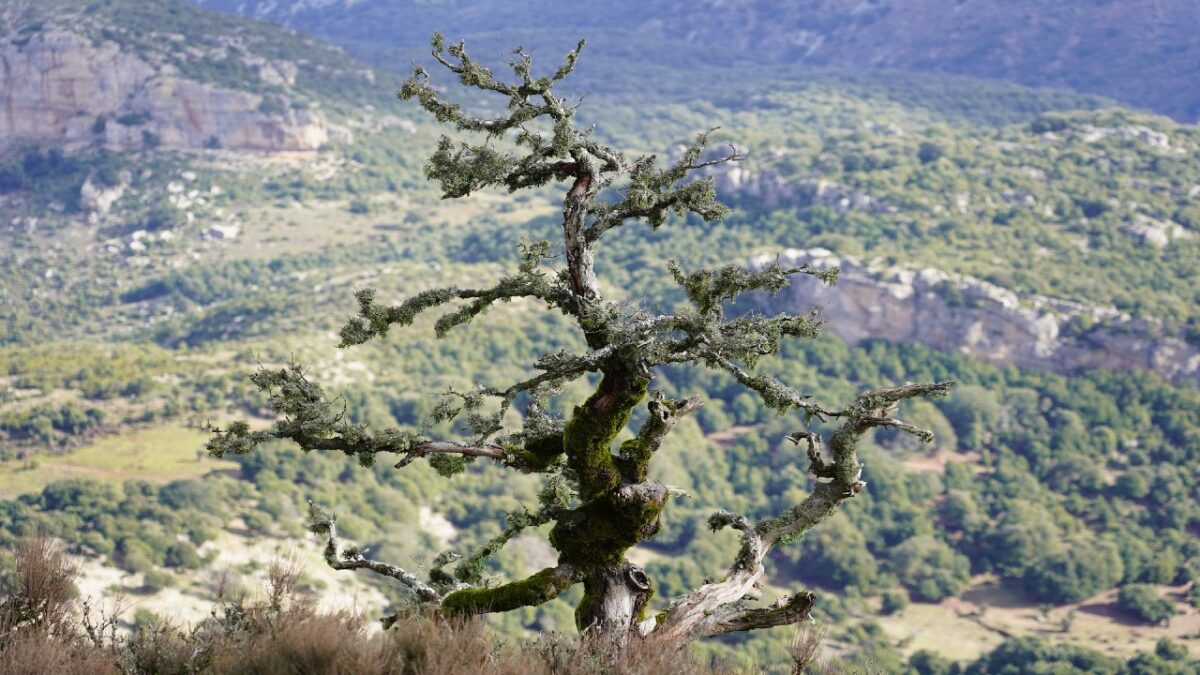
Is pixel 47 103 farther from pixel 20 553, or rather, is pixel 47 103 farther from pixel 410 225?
pixel 20 553

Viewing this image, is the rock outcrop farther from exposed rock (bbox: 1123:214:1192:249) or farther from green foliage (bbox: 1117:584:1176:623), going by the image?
green foliage (bbox: 1117:584:1176:623)

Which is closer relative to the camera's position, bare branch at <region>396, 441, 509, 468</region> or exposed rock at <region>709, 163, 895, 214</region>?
bare branch at <region>396, 441, 509, 468</region>

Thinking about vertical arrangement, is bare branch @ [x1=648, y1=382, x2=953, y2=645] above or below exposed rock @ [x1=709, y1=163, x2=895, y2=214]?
above

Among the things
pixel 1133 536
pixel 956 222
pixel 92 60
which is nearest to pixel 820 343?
pixel 956 222

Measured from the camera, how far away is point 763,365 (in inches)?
3615

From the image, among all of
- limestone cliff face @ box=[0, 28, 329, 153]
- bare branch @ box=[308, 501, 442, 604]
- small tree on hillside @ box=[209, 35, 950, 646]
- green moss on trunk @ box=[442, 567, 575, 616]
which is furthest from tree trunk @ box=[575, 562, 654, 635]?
limestone cliff face @ box=[0, 28, 329, 153]

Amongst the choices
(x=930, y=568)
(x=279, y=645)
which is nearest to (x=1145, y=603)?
(x=930, y=568)

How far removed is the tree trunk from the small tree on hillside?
1cm

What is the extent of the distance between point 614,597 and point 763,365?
8277 centimetres

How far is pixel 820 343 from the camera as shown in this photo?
109125 mm

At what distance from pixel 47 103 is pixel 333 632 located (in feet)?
652

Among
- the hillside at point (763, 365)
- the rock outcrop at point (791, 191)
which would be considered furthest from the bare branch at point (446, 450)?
the rock outcrop at point (791, 191)

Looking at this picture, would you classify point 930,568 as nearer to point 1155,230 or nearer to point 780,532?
point 1155,230

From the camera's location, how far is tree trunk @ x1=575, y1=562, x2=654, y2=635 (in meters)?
9.84
